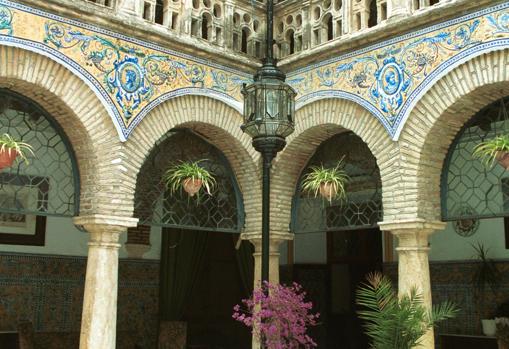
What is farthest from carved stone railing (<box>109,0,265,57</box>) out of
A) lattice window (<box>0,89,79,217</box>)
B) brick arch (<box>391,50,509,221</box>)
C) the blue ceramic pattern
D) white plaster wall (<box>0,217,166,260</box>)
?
white plaster wall (<box>0,217,166,260</box>)

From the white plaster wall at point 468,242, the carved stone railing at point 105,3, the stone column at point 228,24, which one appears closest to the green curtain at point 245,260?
the white plaster wall at point 468,242

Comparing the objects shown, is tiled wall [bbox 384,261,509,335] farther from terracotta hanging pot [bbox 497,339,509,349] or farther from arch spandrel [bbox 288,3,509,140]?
arch spandrel [bbox 288,3,509,140]

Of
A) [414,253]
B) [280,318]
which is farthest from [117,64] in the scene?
[414,253]

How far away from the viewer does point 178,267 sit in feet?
33.6

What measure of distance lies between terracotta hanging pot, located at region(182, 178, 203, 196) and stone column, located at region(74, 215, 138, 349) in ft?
3.00

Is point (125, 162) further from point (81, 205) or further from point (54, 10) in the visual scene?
point (54, 10)

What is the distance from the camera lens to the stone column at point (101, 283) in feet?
19.9

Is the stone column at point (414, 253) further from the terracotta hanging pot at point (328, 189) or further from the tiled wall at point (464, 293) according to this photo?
the tiled wall at point (464, 293)

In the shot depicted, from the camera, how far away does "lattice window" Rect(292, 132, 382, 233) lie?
7250 mm

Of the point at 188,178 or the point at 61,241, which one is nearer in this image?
the point at 188,178

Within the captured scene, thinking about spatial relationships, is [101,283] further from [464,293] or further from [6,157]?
[464,293]

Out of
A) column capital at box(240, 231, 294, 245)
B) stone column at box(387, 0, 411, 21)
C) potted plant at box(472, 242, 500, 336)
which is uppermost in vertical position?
stone column at box(387, 0, 411, 21)

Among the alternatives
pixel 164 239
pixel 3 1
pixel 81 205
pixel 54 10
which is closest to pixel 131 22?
pixel 54 10

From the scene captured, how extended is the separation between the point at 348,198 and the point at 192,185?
204cm
